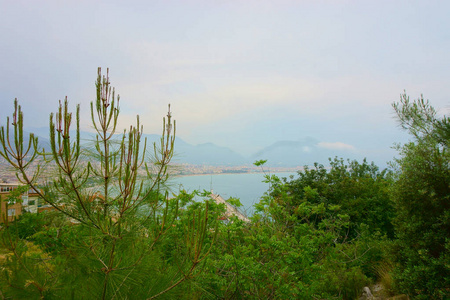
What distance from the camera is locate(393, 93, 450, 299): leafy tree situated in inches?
130

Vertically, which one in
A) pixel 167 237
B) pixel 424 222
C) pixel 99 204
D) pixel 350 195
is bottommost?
pixel 350 195

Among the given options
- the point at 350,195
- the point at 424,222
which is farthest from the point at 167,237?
the point at 350,195

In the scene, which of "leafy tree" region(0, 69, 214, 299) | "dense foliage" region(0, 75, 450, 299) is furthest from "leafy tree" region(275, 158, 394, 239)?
"leafy tree" region(0, 69, 214, 299)

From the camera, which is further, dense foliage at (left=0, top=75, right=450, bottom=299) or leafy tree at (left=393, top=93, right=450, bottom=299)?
leafy tree at (left=393, top=93, right=450, bottom=299)

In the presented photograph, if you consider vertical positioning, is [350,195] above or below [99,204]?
below

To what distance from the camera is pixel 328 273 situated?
3783 millimetres

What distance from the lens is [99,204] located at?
1731mm

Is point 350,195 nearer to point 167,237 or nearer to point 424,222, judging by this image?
point 424,222

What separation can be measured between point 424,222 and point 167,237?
3.33 meters

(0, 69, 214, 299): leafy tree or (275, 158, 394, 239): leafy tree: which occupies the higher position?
(0, 69, 214, 299): leafy tree

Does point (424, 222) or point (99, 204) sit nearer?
point (99, 204)

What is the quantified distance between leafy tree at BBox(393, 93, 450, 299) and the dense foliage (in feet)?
0.04

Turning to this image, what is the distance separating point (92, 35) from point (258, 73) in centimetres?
1254

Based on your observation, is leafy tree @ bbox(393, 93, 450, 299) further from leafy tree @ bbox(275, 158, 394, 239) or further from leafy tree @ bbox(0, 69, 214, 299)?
leafy tree @ bbox(0, 69, 214, 299)
